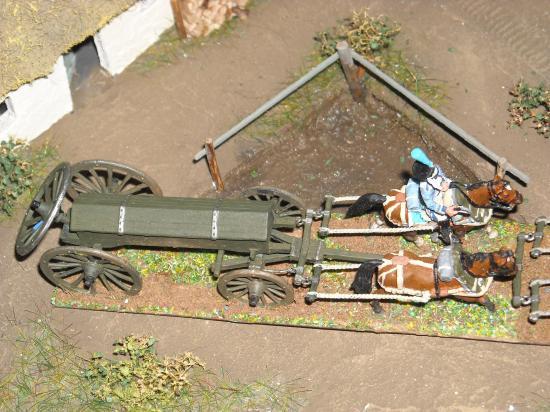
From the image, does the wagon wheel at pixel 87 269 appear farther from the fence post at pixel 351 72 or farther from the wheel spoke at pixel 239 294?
the fence post at pixel 351 72

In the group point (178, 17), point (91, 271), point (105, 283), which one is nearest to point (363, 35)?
point (178, 17)

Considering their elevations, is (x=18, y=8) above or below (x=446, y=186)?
above

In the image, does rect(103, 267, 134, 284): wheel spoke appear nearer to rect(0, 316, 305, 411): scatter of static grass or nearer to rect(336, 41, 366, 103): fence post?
rect(0, 316, 305, 411): scatter of static grass

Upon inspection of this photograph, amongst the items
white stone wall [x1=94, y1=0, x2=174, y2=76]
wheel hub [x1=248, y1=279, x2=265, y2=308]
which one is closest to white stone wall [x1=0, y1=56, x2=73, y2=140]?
white stone wall [x1=94, y1=0, x2=174, y2=76]

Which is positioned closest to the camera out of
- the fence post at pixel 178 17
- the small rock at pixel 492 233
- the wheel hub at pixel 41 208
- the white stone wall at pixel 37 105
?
the wheel hub at pixel 41 208

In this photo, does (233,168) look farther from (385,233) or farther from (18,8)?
(18,8)

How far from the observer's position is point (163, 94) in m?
13.1

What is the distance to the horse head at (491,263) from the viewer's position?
935 centimetres

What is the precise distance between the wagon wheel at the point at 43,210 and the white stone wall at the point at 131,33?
9.75 ft

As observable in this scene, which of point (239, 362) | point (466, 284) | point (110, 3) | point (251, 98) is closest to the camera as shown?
point (466, 284)

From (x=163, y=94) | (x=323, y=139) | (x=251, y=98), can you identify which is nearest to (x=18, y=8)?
(x=163, y=94)

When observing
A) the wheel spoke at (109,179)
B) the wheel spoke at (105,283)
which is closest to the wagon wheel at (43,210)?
the wheel spoke at (109,179)

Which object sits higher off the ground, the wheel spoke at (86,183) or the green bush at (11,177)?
the green bush at (11,177)

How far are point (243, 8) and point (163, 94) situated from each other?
1807 millimetres
